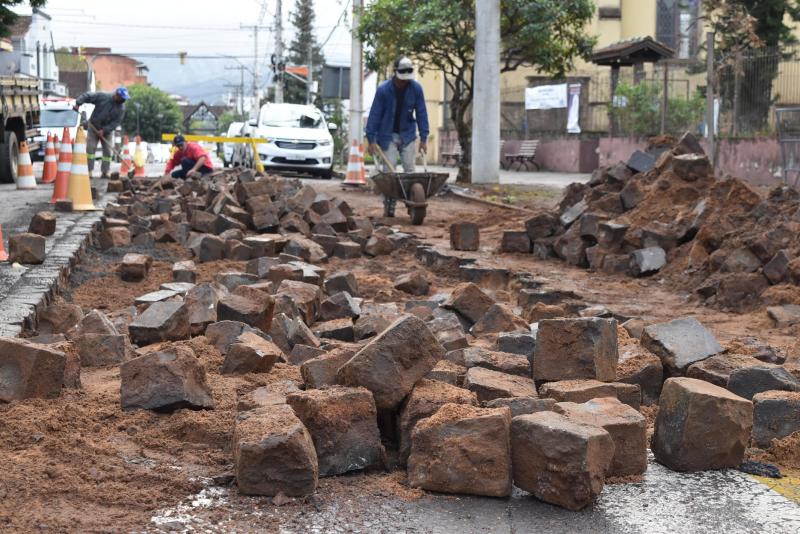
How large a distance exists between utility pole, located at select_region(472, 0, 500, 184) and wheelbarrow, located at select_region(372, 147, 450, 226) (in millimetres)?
6693

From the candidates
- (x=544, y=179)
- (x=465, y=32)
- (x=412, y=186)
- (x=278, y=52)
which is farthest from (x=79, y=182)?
(x=278, y=52)

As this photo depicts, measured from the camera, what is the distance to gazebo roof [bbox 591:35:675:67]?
24.1 metres

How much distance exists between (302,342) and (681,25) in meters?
37.6

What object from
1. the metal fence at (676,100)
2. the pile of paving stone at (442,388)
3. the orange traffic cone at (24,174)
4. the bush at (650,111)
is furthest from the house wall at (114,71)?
the pile of paving stone at (442,388)

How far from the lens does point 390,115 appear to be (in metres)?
13.4

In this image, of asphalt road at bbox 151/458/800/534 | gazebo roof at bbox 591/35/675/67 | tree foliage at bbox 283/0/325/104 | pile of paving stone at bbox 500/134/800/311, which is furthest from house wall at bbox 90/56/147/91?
asphalt road at bbox 151/458/800/534

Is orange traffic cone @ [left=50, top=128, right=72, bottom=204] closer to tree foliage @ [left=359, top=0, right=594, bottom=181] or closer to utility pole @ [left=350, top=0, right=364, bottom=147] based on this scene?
tree foliage @ [left=359, top=0, right=594, bottom=181]

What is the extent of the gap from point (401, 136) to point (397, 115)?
0.32 metres

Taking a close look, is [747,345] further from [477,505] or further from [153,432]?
[153,432]

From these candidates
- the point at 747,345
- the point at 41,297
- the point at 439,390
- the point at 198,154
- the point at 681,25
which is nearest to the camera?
the point at 439,390

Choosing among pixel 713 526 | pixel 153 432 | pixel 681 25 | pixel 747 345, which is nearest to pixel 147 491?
pixel 153 432

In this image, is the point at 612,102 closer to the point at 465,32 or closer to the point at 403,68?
the point at 465,32

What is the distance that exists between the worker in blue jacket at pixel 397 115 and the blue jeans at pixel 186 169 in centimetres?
553

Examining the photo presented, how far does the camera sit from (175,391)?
13.1 feet
